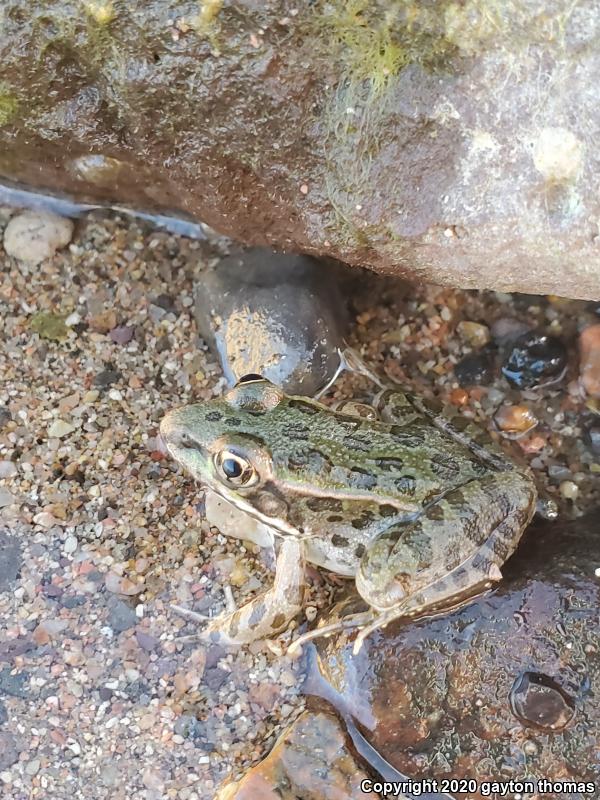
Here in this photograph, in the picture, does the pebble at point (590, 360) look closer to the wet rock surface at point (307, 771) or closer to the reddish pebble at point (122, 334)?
the wet rock surface at point (307, 771)

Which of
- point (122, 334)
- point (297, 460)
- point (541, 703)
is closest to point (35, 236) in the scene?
point (122, 334)

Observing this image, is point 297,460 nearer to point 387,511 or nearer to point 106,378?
point 387,511

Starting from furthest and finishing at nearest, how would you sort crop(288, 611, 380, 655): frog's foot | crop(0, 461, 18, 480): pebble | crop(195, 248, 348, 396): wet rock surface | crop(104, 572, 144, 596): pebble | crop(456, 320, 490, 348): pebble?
crop(456, 320, 490, 348): pebble < crop(195, 248, 348, 396): wet rock surface < crop(0, 461, 18, 480): pebble < crop(104, 572, 144, 596): pebble < crop(288, 611, 380, 655): frog's foot

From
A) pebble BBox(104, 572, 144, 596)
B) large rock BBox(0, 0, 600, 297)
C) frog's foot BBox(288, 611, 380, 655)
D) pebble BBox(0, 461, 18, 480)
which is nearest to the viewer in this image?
large rock BBox(0, 0, 600, 297)

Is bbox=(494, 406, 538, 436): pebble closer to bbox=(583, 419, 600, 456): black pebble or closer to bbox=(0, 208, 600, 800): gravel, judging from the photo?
bbox=(0, 208, 600, 800): gravel

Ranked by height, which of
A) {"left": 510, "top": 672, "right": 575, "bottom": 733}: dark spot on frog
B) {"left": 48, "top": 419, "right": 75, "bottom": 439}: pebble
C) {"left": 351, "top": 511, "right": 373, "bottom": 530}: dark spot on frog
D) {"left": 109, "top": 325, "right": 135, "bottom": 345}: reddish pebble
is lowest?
{"left": 510, "top": 672, "right": 575, "bottom": 733}: dark spot on frog

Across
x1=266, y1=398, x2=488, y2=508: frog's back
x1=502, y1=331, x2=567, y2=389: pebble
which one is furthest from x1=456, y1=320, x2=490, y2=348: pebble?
x1=266, y1=398, x2=488, y2=508: frog's back
